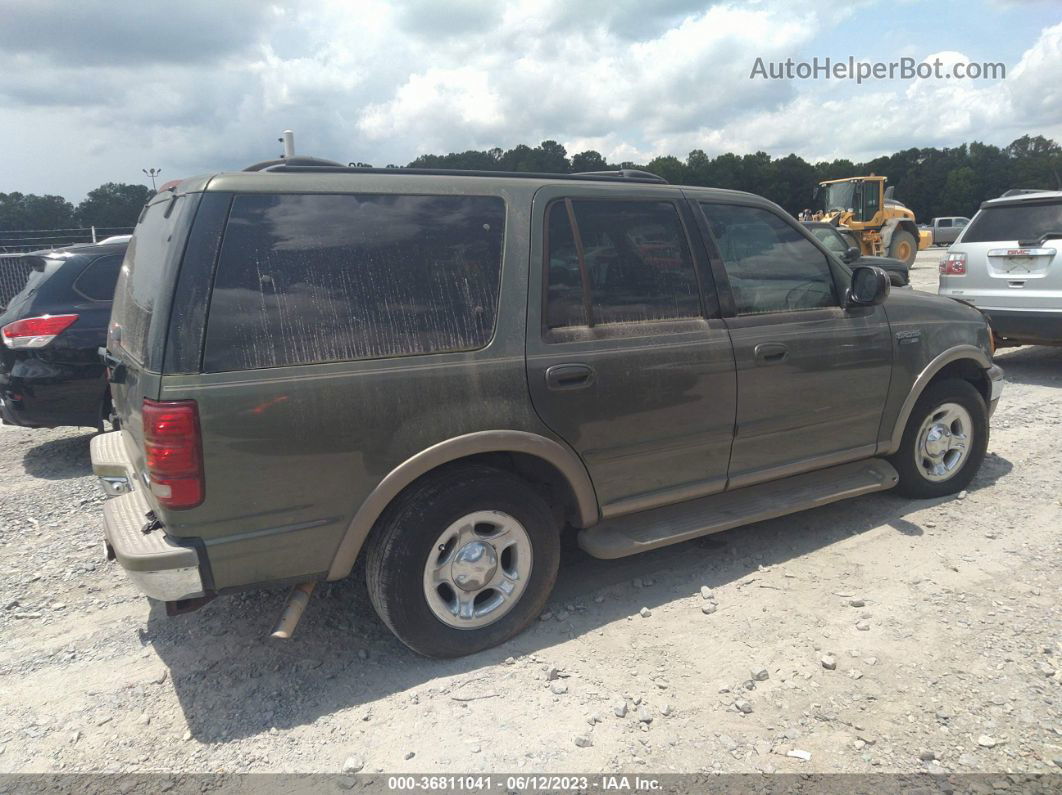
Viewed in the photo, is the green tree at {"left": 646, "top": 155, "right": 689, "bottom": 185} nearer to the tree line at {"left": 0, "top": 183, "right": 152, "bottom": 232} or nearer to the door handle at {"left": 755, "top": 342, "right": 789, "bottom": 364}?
Result: the tree line at {"left": 0, "top": 183, "right": 152, "bottom": 232}

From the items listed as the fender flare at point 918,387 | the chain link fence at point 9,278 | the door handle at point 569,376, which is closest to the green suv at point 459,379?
the door handle at point 569,376

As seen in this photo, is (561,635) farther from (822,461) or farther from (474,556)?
(822,461)

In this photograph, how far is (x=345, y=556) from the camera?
2.79m

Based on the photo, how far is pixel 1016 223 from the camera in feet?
25.5

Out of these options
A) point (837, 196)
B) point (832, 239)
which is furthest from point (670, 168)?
point (832, 239)

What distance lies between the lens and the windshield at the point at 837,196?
73.6 feet

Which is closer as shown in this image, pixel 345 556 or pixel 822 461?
pixel 345 556

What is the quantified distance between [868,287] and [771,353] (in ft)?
2.61

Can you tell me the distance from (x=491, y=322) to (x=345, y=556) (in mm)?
1101

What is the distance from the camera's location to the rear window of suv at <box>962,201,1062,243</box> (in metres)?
7.48

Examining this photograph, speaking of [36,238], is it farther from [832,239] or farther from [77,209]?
[832,239]

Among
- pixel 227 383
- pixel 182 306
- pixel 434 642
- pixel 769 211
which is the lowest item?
pixel 434 642

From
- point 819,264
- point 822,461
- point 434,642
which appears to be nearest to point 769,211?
point 819,264

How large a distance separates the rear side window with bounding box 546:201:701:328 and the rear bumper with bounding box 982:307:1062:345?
5815 millimetres
